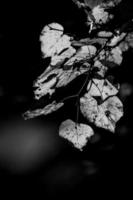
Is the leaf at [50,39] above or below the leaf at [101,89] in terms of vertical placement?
above

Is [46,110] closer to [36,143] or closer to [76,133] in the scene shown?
[76,133]

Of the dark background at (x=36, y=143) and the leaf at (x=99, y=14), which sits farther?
the dark background at (x=36, y=143)

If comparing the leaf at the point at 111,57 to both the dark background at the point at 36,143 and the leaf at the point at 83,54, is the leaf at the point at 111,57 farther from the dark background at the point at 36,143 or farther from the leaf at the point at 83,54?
the dark background at the point at 36,143

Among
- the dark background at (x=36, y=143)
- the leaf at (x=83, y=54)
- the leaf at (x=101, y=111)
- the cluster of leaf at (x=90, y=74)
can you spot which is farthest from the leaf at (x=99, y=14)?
the dark background at (x=36, y=143)

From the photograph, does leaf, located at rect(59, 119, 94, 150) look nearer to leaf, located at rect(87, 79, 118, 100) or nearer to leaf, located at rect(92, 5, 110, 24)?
leaf, located at rect(87, 79, 118, 100)

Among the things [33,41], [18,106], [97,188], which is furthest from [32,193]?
[33,41]

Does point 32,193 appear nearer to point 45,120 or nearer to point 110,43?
point 45,120

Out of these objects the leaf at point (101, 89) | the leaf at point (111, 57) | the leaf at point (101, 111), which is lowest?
the leaf at point (101, 111)

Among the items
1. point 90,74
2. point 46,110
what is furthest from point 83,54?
point 46,110
